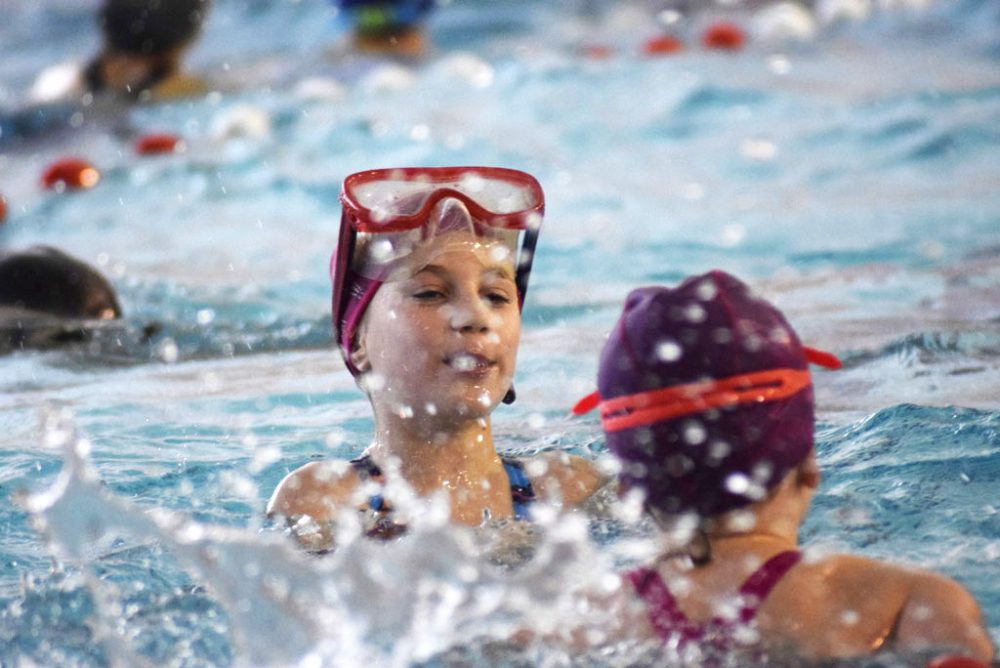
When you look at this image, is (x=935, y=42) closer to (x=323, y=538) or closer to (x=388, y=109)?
(x=388, y=109)

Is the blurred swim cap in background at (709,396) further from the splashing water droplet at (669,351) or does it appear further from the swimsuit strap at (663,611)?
the swimsuit strap at (663,611)

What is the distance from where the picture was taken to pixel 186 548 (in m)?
2.33

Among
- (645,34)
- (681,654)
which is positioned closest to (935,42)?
(645,34)

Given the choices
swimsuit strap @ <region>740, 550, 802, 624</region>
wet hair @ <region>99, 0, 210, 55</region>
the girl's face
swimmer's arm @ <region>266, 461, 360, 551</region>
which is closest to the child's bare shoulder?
swimmer's arm @ <region>266, 461, 360, 551</region>

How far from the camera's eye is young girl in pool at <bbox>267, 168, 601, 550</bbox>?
124 inches

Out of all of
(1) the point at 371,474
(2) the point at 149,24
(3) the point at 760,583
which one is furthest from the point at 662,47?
(3) the point at 760,583

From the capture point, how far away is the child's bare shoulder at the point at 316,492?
3.32m

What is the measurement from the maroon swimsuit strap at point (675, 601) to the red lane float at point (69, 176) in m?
8.51

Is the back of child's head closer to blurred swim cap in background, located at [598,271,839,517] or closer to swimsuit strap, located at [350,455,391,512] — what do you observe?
blurred swim cap in background, located at [598,271,839,517]

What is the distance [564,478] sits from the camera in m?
3.55

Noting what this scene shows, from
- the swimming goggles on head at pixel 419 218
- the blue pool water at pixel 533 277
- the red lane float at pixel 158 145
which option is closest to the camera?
the blue pool water at pixel 533 277

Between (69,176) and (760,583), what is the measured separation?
28.9ft

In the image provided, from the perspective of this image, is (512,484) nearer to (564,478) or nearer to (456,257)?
(564,478)

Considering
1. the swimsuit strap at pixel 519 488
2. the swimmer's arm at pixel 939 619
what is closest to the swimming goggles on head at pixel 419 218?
the swimsuit strap at pixel 519 488
